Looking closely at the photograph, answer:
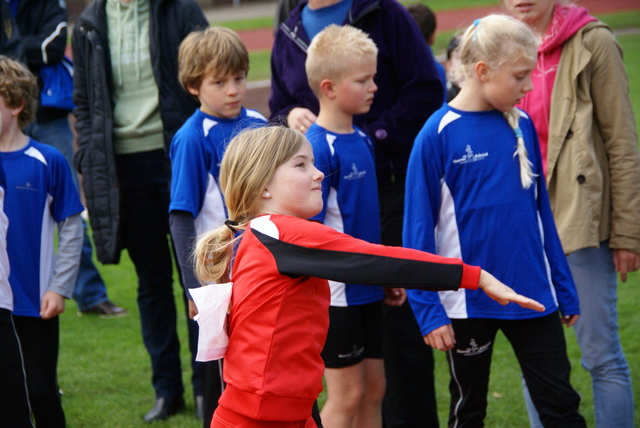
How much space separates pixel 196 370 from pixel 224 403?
201 centimetres

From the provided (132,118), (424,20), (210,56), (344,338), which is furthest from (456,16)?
(344,338)

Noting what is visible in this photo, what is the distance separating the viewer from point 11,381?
316 centimetres

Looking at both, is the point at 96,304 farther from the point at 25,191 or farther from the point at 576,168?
the point at 576,168

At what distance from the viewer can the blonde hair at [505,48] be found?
128 inches

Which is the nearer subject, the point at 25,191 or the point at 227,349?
the point at 227,349

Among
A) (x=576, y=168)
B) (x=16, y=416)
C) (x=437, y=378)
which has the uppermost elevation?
(x=576, y=168)

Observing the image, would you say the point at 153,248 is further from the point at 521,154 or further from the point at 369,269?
the point at 369,269

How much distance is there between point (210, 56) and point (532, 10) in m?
1.43

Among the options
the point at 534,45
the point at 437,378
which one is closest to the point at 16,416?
the point at 534,45

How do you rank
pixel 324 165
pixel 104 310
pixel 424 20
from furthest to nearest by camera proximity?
pixel 104 310, pixel 424 20, pixel 324 165

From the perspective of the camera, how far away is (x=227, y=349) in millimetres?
2727

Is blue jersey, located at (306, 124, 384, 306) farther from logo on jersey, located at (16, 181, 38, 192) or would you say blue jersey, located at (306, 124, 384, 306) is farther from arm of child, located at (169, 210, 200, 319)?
logo on jersey, located at (16, 181, 38, 192)

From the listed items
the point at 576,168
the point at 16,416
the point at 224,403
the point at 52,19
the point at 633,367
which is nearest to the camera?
the point at 224,403

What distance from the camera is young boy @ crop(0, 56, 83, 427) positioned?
3.79 metres
